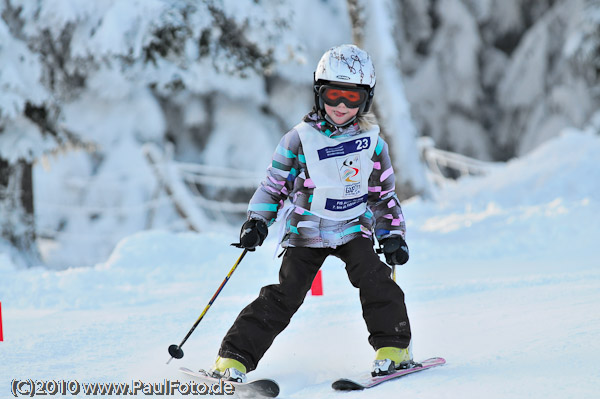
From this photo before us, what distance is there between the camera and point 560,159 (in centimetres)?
A: 943

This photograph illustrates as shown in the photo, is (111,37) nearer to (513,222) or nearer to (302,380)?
(513,222)

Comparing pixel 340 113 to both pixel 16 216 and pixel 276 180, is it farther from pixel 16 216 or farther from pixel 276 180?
pixel 16 216

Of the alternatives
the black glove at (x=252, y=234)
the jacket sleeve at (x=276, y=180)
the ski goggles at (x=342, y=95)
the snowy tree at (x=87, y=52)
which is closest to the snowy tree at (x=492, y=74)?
the snowy tree at (x=87, y=52)

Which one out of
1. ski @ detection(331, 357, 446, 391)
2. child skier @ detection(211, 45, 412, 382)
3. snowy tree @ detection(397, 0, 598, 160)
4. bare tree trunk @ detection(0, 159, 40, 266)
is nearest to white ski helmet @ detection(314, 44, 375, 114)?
child skier @ detection(211, 45, 412, 382)

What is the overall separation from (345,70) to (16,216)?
6.03 meters

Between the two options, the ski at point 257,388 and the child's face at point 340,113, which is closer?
the ski at point 257,388

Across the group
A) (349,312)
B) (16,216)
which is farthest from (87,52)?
(349,312)

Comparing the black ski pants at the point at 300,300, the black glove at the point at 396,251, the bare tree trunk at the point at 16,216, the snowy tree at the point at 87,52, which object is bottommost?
the black ski pants at the point at 300,300

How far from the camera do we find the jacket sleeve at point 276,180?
313 centimetres

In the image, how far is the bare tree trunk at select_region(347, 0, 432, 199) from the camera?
970 cm

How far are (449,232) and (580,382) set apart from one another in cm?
475

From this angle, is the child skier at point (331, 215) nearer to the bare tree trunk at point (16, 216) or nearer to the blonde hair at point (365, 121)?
the blonde hair at point (365, 121)

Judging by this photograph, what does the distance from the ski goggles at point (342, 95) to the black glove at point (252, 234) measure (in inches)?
23.4

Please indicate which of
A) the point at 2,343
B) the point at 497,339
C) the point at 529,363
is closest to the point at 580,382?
the point at 529,363
